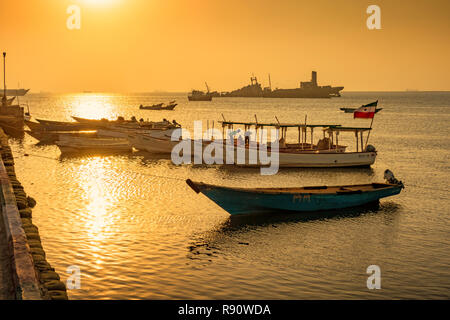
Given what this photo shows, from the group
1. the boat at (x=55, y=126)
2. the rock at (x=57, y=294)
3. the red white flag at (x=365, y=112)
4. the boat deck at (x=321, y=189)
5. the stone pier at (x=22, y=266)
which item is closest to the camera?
the stone pier at (x=22, y=266)

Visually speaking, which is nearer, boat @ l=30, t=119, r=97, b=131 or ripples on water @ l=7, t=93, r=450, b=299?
ripples on water @ l=7, t=93, r=450, b=299

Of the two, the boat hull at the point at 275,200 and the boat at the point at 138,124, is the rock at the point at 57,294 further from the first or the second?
the boat at the point at 138,124

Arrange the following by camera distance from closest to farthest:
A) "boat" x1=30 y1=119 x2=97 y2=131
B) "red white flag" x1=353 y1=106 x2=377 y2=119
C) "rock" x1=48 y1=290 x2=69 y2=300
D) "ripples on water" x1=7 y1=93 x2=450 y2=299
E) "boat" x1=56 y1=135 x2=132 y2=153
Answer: "rock" x1=48 y1=290 x2=69 y2=300 → "ripples on water" x1=7 y1=93 x2=450 y2=299 → "red white flag" x1=353 y1=106 x2=377 y2=119 → "boat" x1=56 y1=135 x2=132 y2=153 → "boat" x1=30 y1=119 x2=97 y2=131

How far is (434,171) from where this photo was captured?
4481 centimetres

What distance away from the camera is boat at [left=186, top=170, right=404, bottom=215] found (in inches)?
985

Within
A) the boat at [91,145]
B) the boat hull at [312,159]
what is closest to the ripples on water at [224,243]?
the boat hull at [312,159]

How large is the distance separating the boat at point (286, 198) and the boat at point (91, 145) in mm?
29911

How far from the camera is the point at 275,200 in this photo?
2600cm

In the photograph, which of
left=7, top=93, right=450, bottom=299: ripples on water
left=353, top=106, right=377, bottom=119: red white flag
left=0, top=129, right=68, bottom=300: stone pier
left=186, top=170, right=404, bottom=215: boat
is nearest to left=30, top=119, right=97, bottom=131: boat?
left=7, top=93, right=450, bottom=299: ripples on water

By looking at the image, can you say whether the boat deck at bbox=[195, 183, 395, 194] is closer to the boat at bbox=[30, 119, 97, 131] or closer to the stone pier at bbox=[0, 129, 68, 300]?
the stone pier at bbox=[0, 129, 68, 300]

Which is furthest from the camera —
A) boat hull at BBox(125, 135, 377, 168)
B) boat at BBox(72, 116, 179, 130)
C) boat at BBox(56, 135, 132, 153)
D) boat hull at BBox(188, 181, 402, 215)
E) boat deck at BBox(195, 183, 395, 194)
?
boat at BBox(72, 116, 179, 130)

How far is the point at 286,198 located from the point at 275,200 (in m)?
0.58

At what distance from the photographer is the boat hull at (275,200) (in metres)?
25.0
